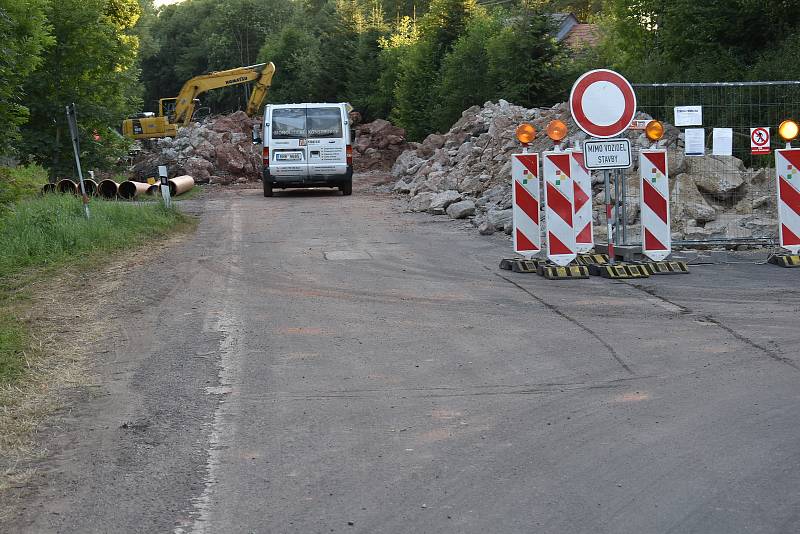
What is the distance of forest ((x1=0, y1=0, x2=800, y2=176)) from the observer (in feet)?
75.0

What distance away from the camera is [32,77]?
2406 centimetres

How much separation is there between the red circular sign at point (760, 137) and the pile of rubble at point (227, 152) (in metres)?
23.3

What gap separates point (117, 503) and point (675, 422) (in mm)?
3329

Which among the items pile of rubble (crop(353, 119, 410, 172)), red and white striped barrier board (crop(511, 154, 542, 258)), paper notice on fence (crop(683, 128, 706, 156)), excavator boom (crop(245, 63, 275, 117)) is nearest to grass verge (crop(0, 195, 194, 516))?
red and white striped barrier board (crop(511, 154, 542, 258))

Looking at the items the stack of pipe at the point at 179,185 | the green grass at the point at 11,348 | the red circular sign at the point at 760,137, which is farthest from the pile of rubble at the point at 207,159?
the green grass at the point at 11,348

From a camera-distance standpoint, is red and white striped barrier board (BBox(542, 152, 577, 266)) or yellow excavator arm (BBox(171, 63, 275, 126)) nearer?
red and white striped barrier board (BBox(542, 152, 577, 266))

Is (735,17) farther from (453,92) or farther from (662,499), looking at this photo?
(662,499)

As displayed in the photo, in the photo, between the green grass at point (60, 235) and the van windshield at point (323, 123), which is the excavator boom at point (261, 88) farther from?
the green grass at point (60, 235)

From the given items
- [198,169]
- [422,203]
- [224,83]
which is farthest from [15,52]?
[224,83]

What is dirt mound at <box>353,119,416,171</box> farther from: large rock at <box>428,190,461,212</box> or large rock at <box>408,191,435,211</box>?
large rock at <box>428,190,461,212</box>

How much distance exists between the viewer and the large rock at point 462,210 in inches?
779

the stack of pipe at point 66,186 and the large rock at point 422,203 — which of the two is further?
the stack of pipe at point 66,186

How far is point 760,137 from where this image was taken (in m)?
13.7

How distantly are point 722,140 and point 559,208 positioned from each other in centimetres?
296
